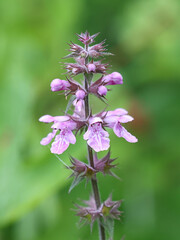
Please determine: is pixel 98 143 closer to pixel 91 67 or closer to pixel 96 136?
pixel 96 136

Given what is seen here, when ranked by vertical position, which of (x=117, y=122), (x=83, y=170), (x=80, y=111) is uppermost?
(x=80, y=111)

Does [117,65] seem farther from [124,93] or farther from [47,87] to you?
[47,87]

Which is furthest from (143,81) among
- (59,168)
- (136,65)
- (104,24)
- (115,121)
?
(115,121)

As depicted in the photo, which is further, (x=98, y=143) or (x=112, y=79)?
(x=112, y=79)

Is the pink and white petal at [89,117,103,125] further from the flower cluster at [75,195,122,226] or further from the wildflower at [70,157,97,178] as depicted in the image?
the flower cluster at [75,195,122,226]

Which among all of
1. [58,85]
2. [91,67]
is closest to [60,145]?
[58,85]

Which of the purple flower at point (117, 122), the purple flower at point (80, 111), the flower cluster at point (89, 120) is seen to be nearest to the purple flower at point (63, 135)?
the flower cluster at point (89, 120)
